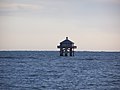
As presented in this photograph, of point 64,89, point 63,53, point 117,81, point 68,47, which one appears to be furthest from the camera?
point 63,53

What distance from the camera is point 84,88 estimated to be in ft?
127

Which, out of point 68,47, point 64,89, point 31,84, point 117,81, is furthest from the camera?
point 68,47

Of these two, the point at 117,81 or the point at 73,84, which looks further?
the point at 117,81

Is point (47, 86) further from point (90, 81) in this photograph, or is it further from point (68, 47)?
point (68, 47)

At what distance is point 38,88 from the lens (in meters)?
38.3

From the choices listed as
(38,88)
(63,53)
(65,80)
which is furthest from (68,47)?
(38,88)

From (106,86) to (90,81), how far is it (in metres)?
4.30

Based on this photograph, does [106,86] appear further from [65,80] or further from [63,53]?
[63,53]

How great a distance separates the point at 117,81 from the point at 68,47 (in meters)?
58.1

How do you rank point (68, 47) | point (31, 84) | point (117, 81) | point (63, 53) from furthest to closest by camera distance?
point (63, 53), point (68, 47), point (117, 81), point (31, 84)

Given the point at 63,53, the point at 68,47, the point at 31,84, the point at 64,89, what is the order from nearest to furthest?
the point at 64,89 → the point at 31,84 → the point at 68,47 → the point at 63,53

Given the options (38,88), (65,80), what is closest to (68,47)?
(65,80)

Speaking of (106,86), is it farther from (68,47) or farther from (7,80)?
(68,47)

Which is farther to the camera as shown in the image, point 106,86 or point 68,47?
point 68,47
